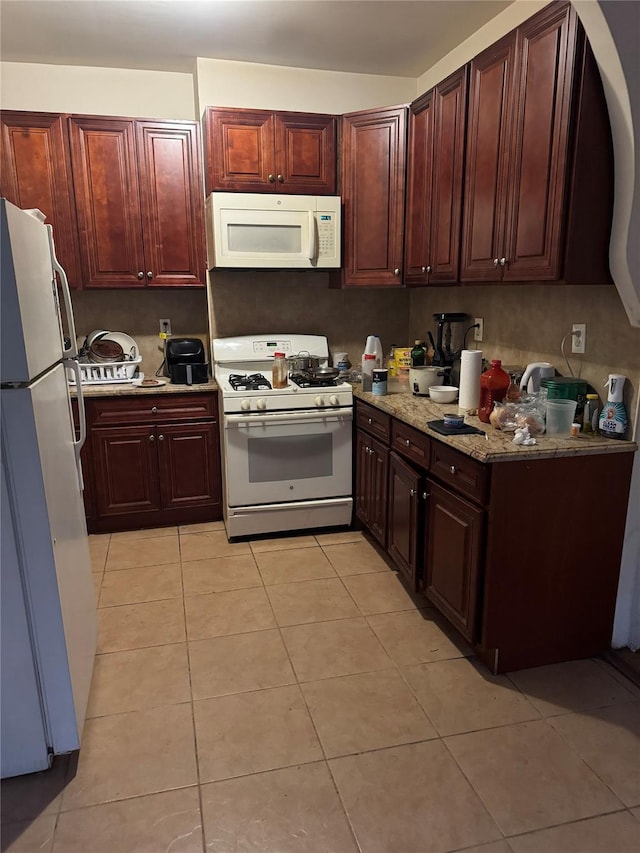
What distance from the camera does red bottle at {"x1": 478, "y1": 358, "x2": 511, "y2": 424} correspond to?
93.8 inches

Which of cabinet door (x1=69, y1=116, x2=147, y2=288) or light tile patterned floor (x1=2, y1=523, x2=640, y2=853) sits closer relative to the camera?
light tile patterned floor (x1=2, y1=523, x2=640, y2=853)

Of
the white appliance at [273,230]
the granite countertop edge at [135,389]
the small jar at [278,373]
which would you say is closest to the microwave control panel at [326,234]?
the white appliance at [273,230]

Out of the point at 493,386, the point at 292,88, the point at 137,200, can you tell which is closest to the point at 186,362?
the point at 137,200

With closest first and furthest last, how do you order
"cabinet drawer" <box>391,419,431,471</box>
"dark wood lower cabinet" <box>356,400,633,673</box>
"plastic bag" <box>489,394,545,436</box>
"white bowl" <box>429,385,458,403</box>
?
"dark wood lower cabinet" <box>356,400,633,673</box> → "plastic bag" <box>489,394,545,436</box> → "cabinet drawer" <box>391,419,431,471</box> → "white bowl" <box>429,385,458,403</box>

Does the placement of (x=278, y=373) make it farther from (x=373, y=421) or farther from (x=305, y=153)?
(x=305, y=153)

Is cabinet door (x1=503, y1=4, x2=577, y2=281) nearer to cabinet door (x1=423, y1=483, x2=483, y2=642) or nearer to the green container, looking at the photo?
the green container

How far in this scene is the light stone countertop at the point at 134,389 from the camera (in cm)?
330

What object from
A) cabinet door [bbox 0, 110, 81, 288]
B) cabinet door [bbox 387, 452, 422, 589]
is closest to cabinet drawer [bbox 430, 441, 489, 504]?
cabinet door [bbox 387, 452, 422, 589]

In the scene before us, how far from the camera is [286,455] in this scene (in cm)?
332

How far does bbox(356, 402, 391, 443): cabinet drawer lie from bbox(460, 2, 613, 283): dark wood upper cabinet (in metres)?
0.85

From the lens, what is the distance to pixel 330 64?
3.40m

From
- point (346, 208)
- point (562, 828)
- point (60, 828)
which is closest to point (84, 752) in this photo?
point (60, 828)

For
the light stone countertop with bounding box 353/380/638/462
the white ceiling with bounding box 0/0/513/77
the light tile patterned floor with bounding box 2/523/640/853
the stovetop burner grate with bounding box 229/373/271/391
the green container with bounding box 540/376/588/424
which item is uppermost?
the white ceiling with bounding box 0/0/513/77

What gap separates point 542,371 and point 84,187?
107 inches
